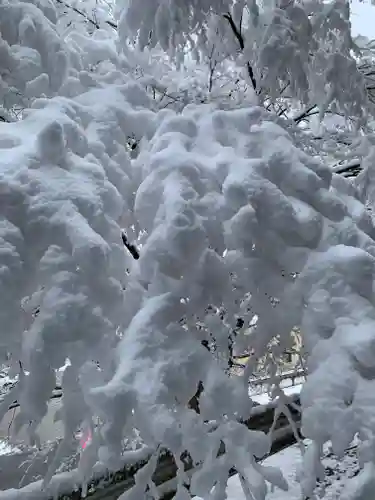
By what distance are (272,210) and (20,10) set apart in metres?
1.42

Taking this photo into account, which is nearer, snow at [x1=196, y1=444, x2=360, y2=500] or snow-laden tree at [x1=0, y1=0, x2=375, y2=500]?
snow-laden tree at [x1=0, y1=0, x2=375, y2=500]

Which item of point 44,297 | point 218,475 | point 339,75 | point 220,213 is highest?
point 339,75

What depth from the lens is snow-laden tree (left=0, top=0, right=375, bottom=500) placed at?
0.94 meters

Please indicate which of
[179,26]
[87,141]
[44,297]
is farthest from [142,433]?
[179,26]

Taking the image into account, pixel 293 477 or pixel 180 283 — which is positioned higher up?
pixel 180 283

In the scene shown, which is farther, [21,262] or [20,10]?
[20,10]

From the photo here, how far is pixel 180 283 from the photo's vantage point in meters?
1.08

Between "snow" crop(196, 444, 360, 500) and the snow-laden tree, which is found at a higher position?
the snow-laden tree

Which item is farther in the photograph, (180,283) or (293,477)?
(293,477)

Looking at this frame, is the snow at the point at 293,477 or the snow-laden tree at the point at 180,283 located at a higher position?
the snow-laden tree at the point at 180,283

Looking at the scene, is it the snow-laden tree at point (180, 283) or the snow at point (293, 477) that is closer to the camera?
the snow-laden tree at point (180, 283)

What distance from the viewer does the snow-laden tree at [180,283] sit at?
3.09 feet

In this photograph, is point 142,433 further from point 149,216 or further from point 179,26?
point 179,26

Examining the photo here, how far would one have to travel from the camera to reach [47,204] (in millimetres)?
1064
